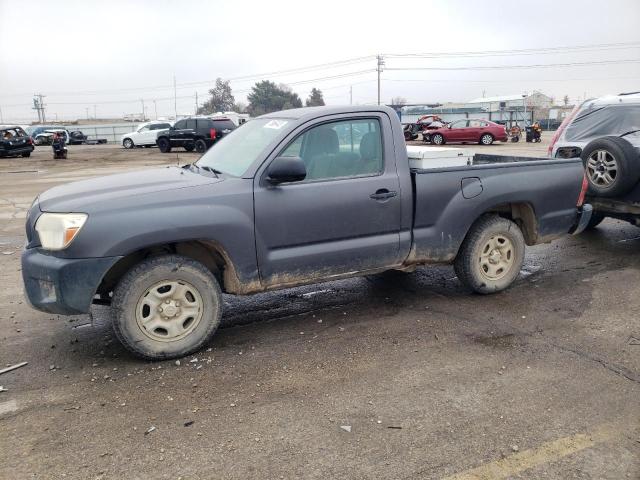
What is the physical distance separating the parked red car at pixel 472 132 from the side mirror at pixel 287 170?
2689cm

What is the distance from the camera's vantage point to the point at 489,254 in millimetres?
5316

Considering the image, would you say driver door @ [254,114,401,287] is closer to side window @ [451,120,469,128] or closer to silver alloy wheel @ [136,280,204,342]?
silver alloy wheel @ [136,280,204,342]

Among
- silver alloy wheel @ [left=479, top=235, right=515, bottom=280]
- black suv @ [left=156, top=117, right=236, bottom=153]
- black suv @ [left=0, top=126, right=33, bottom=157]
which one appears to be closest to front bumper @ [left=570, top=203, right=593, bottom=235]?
silver alloy wheel @ [left=479, top=235, right=515, bottom=280]

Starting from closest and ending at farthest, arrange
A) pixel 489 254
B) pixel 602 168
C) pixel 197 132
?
pixel 489 254 → pixel 602 168 → pixel 197 132

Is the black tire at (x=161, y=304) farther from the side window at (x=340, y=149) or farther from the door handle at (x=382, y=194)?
the door handle at (x=382, y=194)

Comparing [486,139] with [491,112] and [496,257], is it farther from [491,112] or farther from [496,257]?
[496,257]

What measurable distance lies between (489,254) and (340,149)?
189cm

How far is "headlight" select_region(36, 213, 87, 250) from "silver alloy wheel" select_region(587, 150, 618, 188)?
5.55 metres

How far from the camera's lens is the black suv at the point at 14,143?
26.9 m

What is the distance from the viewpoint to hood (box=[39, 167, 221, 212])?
3838 mm

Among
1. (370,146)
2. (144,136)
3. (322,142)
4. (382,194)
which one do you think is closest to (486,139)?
(144,136)


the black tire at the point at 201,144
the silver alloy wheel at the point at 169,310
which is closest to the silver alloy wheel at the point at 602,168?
the silver alloy wheel at the point at 169,310

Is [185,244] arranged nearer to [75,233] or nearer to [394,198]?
[75,233]

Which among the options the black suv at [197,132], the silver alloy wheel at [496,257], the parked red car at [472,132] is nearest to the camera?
the silver alloy wheel at [496,257]
